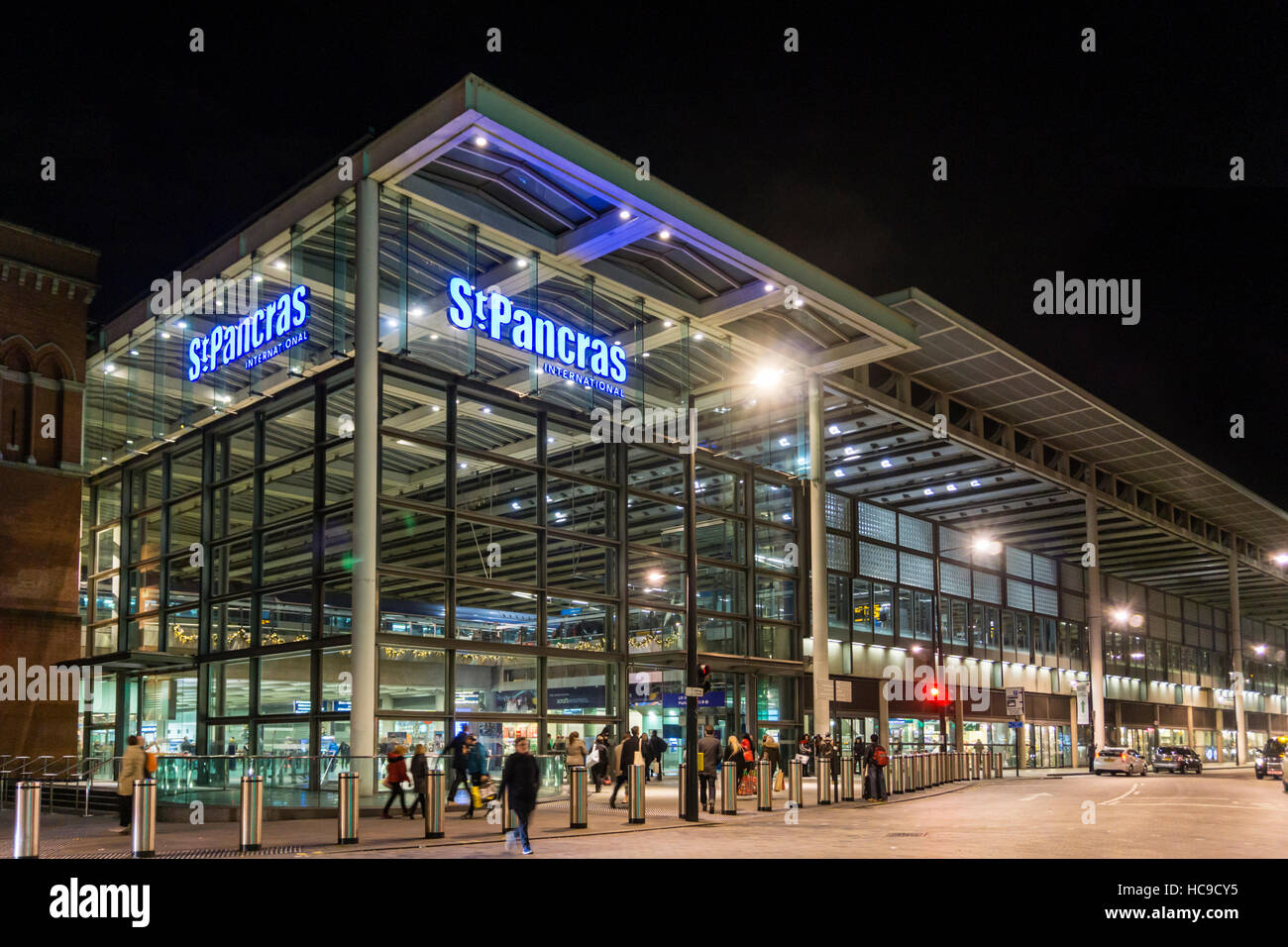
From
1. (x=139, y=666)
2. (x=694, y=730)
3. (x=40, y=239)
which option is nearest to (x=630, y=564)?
(x=694, y=730)

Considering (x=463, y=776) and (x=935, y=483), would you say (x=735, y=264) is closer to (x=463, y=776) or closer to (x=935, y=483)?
(x=463, y=776)

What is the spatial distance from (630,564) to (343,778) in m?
15.6

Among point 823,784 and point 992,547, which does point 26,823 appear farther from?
point 992,547

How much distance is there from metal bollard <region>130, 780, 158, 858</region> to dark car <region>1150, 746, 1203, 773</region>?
152 feet

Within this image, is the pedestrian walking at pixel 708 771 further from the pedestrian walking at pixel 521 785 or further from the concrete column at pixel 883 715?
the concrete column at pixel 883 715

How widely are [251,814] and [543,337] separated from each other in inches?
568

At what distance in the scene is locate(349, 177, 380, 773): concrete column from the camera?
23906mm

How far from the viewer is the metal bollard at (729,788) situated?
2284 centimetres

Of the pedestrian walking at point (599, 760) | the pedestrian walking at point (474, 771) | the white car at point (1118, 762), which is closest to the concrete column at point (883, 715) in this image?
the white car at point (1118, 762)

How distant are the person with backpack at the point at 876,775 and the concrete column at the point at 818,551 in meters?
5.52

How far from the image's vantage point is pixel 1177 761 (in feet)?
166

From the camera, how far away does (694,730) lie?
2122 centimetres
